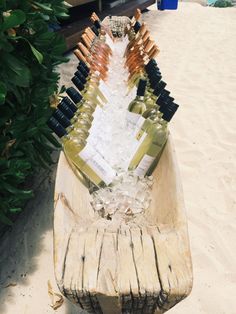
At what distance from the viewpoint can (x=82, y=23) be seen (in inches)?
254

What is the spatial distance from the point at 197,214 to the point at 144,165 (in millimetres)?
1141

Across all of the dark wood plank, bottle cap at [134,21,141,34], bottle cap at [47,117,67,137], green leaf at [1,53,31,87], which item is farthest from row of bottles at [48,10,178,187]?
the dark wood plank

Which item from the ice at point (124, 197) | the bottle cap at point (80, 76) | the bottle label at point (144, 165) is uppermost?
the bottle cap at point (80, 76)

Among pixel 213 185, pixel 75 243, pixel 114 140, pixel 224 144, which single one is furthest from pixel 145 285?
pixel 224 144

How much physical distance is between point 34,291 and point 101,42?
8.15ft

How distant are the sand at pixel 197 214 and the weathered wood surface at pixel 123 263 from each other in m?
0.96

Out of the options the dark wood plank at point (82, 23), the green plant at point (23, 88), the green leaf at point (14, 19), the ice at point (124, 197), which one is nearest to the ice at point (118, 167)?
the ice at point (124, 197)

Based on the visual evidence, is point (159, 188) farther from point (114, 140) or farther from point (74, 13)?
point (74, 13)

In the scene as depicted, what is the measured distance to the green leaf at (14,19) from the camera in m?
1.31

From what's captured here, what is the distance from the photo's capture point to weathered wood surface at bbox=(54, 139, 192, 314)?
103 cm

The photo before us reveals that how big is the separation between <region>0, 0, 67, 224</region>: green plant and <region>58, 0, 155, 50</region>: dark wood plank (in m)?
3.73

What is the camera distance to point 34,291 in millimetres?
2014

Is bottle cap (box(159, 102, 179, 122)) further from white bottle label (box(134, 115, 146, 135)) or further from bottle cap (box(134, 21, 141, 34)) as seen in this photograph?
bottle cap (box(134, 21, 141, 34))

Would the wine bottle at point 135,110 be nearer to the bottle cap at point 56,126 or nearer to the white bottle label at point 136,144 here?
the white bottle label at point 136,144
